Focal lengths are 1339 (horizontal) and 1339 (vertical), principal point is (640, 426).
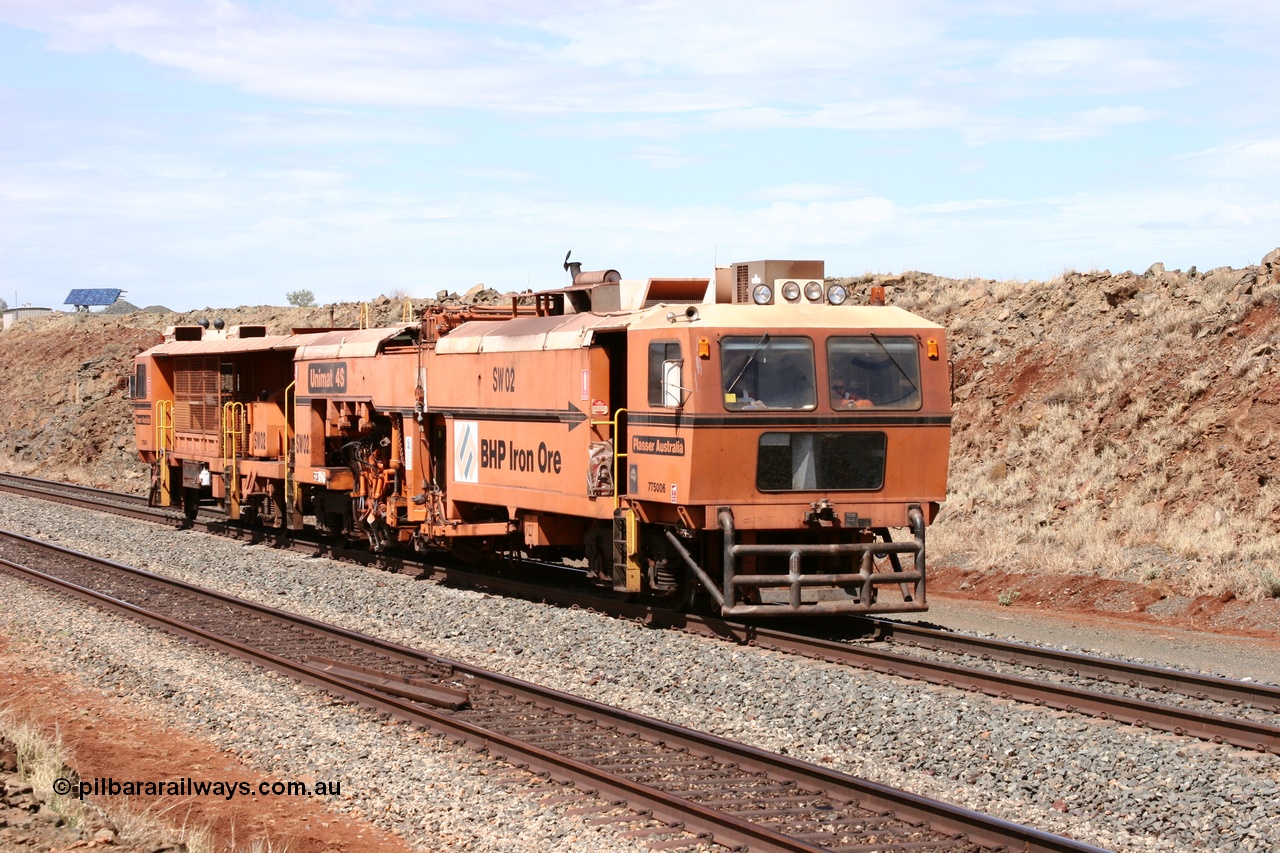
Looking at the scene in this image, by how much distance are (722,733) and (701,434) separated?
11.7ft

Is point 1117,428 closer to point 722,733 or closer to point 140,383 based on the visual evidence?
point 722,733

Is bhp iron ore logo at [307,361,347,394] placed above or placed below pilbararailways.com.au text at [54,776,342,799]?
above

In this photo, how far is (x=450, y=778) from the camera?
28.8ft

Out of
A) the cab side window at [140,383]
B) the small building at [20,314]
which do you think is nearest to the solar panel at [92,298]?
the small building at [20,314]

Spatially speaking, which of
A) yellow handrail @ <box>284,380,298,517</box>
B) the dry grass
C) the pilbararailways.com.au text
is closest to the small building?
yellow handrail @ <box>284,380,298,517</box>

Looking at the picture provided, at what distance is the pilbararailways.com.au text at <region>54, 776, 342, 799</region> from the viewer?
8609 millimetres

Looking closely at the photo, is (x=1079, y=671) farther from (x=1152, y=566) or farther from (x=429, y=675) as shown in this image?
(x=1152, y=566)

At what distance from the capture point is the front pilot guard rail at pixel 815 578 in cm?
1277

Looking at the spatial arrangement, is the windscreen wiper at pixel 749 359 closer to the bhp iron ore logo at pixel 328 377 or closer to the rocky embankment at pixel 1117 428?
the rocky embankment at pixel 1117 428

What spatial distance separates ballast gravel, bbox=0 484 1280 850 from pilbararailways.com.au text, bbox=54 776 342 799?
276mm

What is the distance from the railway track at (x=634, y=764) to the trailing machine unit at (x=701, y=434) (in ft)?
9.49

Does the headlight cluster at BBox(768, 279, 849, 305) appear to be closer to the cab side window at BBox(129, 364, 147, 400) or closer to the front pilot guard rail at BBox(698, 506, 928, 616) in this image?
the front pilot guard rail at BBox(698, 506, 928, 616)

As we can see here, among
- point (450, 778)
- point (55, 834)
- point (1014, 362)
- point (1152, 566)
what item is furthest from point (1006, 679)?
point (1014, 362)

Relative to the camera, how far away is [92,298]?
97250mm
